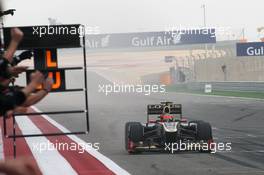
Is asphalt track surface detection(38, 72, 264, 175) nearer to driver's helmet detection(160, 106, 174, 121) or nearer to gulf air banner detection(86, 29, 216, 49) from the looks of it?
driver's helmet detection(160, 106, 174, 121)

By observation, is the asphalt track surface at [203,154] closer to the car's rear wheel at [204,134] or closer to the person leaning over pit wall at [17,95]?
the car's rear wheel at [204,134]

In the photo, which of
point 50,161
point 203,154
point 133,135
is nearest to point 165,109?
point 133,135

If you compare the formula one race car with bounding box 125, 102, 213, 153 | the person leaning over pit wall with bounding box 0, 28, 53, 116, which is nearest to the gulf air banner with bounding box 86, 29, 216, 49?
the formula one race car with bounding box 125, 102, 213, 153

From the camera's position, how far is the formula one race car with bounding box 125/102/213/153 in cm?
1386

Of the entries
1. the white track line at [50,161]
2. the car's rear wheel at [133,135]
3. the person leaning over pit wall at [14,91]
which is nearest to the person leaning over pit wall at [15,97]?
the person leaning over pit wall at [14,91]

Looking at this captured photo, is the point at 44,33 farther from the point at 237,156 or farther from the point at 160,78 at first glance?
the point at 160,78

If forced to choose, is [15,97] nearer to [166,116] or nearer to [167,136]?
[167,136]

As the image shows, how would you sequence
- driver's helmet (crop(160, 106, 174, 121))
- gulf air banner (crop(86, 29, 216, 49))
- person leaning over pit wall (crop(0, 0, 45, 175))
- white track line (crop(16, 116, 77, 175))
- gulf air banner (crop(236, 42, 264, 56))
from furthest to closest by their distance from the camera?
gulf air banner (crop(86, 29, 216, 49)) < gulf air banner (crop(236, 42, 264, 56)) < driver's helmet (crop(160, 106, 174, 121)) < white track line (crop(16, 116, 77, 175)) < person leaning over pit wall (crop(0, 0, 45, 175))

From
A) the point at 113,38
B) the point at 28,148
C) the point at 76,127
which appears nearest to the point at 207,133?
the point at 28,148

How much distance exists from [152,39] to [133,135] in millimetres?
72178

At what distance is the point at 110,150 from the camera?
14602mm

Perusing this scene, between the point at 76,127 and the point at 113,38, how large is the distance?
61.7 meters

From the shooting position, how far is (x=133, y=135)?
549 inches

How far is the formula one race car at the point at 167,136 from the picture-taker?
13859mm
